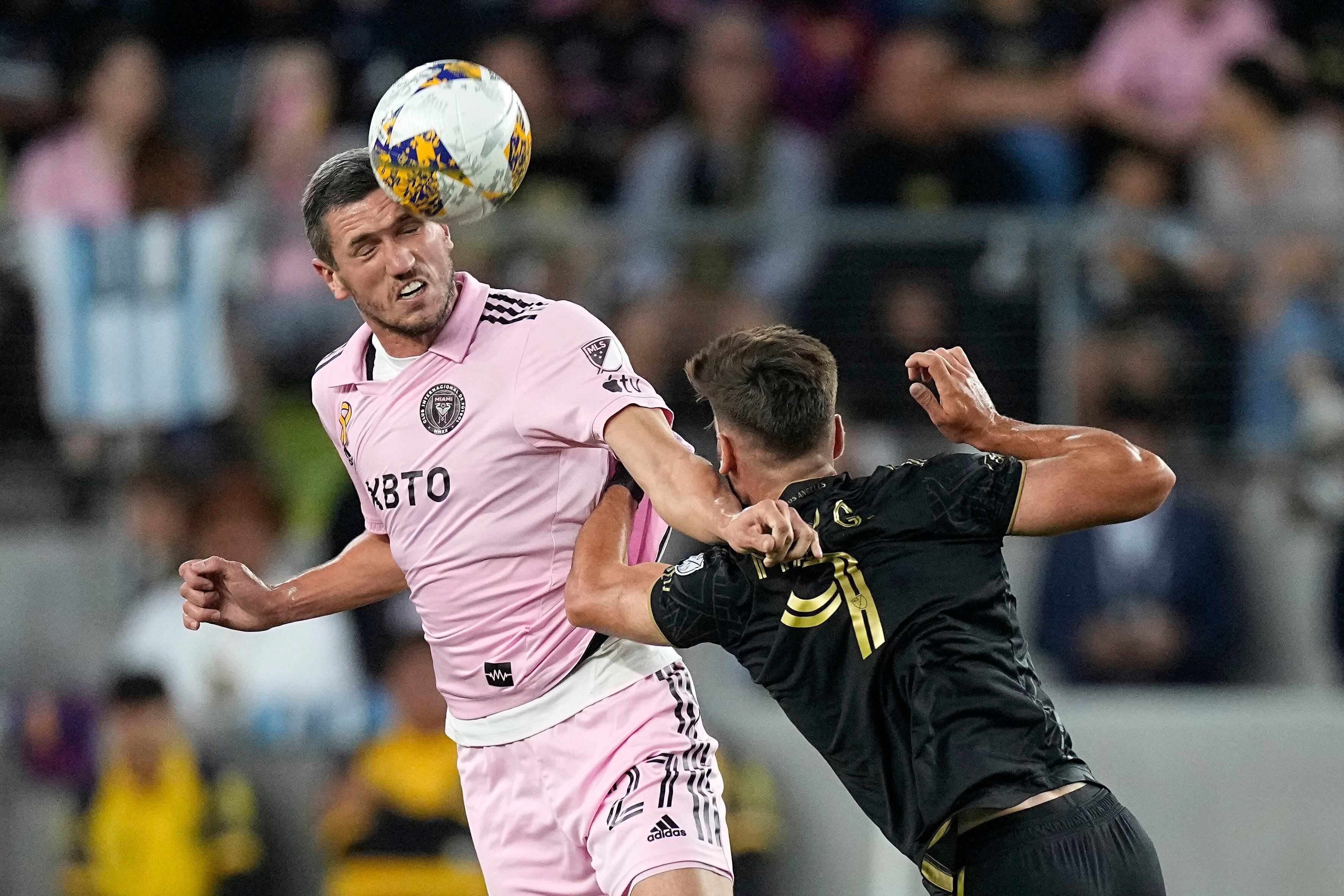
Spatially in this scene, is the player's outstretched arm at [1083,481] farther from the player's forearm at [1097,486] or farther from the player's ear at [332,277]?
the player's ear at [332,277]

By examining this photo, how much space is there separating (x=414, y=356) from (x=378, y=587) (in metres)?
0.71

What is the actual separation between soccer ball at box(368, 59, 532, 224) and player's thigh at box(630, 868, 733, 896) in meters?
1.62

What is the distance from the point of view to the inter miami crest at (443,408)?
4.34m

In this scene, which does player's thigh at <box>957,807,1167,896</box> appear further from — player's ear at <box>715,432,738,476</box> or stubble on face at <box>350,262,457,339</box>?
stubble on face at <box>350,262,457,339</box>

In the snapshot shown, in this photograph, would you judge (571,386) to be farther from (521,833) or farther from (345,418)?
(521,833)

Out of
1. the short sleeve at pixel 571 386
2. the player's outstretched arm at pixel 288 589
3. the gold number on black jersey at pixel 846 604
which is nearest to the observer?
the gold number on black jersey at pixel 846 604

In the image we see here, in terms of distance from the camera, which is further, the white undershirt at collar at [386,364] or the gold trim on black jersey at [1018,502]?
the white undershirt at collar at [386,364]

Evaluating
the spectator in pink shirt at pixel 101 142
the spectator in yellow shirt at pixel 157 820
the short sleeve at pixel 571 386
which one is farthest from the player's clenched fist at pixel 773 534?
the spectator in pink shirt at pixel 101 142

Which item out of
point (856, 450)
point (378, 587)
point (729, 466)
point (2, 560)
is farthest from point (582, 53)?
point (729, 466)

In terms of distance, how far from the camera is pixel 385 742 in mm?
7898

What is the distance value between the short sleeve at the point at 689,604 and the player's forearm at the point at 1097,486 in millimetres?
693

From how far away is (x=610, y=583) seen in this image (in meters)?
4.14

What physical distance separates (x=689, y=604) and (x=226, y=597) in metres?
1.36

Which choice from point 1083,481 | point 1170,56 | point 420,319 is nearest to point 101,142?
point 1170,56
